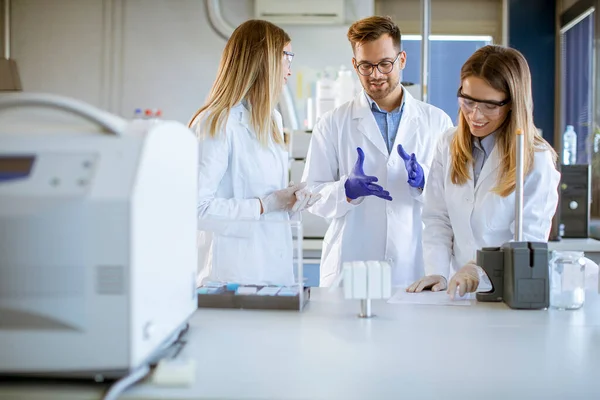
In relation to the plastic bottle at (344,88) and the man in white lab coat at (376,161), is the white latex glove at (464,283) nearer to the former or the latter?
the man in white lab coat at (376,161)

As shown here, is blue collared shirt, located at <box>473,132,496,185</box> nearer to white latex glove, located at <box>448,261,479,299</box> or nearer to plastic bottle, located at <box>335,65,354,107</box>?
white latex glove, located at <box>448,261,479,299</box>

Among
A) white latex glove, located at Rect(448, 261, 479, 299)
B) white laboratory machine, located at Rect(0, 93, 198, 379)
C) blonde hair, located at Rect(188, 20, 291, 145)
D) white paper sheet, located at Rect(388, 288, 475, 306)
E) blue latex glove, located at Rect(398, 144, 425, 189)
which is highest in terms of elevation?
blonde hair, located at Rect(188, 20, 291, 145)

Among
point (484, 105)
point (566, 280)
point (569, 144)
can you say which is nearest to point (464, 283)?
point (566, 280)

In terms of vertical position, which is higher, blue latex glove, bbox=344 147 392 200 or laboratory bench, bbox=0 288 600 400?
blue latex glove, bbox=344 147 392 200

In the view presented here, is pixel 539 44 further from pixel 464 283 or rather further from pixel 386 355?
pixel 386 355

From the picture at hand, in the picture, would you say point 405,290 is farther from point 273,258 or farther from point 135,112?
point 135,112

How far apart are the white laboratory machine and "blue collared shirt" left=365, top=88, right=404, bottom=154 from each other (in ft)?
5.52

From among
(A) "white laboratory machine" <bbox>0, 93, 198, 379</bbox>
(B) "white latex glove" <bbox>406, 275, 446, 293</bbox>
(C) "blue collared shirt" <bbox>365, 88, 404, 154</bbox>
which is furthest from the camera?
(C) "blue collared shirt" <bbox>365, 88, 404, 154</bbox>

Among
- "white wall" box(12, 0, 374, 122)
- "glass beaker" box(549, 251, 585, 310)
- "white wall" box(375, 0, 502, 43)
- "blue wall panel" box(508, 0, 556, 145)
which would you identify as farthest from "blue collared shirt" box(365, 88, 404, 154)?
"blue wall panel" box(508, 0, 556, 145)

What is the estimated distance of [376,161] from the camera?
7.98ft

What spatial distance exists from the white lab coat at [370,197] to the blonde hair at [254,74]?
39cm

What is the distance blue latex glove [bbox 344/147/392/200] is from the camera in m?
2.18

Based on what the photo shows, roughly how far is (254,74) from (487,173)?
0.76 meters

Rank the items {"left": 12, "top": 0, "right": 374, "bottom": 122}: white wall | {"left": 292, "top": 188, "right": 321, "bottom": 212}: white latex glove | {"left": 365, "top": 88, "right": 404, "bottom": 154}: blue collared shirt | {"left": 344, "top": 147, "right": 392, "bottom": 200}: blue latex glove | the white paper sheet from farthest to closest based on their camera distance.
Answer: {"left": 12, "top": 0, "right": 374, "bottom": 122}: white wall < {"left": 365, "top": 88, "right": 404, "bottom": 154}: blue collared shirt < {"left": 344, "top": 147, "right": 392, "bottom": 200}: blue latex glove < {"left": 292, "top": 188, "right": 321, "bottom": 212}: white latex glove < the white paper sheet
